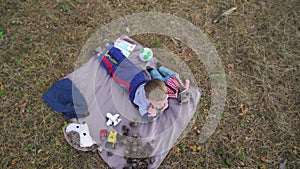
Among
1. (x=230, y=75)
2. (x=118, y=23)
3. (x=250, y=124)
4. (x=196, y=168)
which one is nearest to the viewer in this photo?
(x=196, y=168)

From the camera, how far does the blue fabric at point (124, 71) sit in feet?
13.1

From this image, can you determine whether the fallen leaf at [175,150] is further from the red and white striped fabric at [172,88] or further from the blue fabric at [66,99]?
the blue fabric at [66,99]

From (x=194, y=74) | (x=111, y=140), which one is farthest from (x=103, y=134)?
(x=194, y=74)

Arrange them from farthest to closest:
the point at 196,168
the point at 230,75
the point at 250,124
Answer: the point at 230,75, the point at 250,124, the point at 196,168

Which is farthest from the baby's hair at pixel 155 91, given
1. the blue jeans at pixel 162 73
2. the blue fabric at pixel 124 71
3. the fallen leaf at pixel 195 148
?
the fallen leaf at pixel 195 148

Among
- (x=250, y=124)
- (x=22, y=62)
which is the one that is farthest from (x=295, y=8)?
(x=22, y=62)

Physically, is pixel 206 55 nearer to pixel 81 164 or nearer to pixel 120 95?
pixel 120 95

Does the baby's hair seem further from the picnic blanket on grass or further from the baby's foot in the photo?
the baby's foot

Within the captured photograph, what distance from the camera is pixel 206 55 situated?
4.55 metres

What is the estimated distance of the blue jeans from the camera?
414 cm

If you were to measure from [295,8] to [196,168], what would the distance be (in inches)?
137

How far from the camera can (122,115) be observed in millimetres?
3990

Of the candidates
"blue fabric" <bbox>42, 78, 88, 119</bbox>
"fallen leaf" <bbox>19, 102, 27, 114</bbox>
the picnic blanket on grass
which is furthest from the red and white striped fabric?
"fallen leaf" <bbox>19, 102, 27, 114</bbox>

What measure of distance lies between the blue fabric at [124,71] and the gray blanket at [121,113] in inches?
4.0
